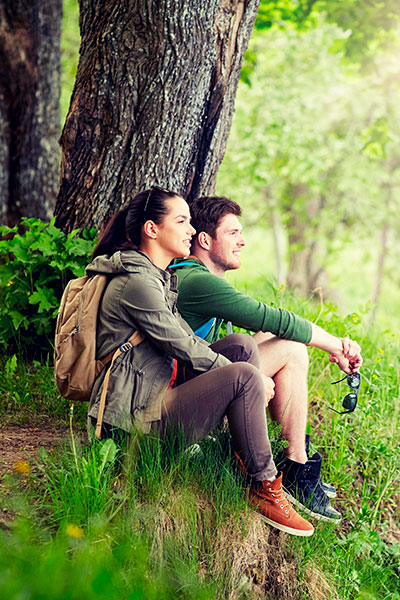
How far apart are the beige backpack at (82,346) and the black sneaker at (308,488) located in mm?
1066

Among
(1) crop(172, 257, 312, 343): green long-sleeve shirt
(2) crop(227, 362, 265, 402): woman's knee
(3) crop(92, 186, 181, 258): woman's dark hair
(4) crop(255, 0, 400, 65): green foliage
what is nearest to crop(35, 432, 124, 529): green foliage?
(2) crop(227, 362, 265, 402): woman's knee

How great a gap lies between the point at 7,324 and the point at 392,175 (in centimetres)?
1215

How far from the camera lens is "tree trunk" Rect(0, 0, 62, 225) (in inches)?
263

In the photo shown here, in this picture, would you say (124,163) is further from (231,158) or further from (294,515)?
(231,158)

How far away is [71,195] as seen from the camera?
4590mm

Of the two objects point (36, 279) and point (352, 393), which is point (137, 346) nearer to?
point (352, 393)

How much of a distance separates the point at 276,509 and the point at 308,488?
386mm

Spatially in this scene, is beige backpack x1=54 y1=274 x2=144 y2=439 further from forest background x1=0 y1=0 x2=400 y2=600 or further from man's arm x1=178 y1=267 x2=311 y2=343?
man's arm x1=178 y1=267 x2=311 y2=343

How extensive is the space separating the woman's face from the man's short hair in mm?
370

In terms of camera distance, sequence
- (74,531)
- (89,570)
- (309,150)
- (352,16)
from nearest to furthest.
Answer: (89,570), (74,531), (352,16), (309,150)

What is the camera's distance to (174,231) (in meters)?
3.26

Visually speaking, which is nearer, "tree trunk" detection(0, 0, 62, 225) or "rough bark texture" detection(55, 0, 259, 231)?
"rough bark texture" detection(55, 0, 259, 231)

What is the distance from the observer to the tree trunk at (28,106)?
6680 mm

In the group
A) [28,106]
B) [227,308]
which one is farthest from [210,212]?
[28,106]
